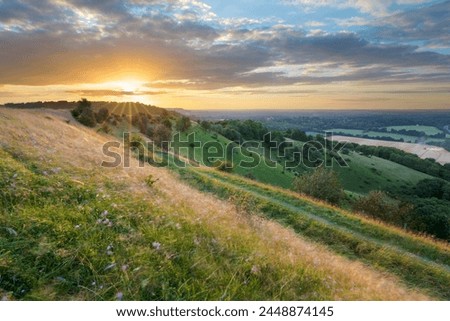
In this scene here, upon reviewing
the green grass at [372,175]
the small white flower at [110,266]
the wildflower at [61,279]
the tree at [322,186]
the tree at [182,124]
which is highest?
the tree at [182,124]

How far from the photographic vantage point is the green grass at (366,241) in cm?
1257

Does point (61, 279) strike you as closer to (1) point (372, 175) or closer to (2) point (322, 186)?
(2) point (322, 186)

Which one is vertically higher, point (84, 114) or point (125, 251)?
point (84, 114)

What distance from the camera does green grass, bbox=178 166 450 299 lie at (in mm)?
12570

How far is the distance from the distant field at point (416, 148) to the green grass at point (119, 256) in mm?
159964

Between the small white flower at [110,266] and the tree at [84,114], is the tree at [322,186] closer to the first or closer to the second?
the tree at [84,114]

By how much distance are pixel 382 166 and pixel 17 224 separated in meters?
157

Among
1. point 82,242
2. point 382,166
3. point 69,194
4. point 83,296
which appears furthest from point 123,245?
point 382,166

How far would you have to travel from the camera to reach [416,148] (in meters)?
162

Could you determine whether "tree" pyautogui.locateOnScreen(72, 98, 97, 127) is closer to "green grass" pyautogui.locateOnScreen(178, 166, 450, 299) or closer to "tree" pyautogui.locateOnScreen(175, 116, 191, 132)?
"tree" pyautogui.locateOnScreen(175, 116, 191, 132)

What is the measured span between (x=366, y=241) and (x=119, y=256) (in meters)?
13.5

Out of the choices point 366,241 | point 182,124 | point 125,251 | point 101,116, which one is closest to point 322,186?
point 366,241

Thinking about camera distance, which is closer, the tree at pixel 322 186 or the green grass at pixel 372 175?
the tree at pixel 322 186

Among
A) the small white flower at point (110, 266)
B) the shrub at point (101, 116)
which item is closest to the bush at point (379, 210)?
the shrub at point (101, 116)
